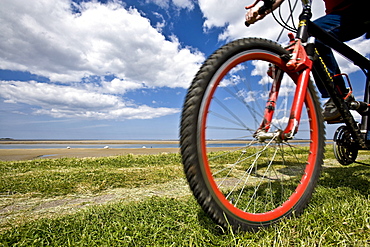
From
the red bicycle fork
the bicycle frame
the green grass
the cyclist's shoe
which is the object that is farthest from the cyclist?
the green grass

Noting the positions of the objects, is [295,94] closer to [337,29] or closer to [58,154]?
[337,29]

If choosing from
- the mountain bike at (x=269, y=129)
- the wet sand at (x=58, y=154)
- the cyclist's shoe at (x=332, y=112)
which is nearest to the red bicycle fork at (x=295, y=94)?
the mountain bike at (x=269, y=129)

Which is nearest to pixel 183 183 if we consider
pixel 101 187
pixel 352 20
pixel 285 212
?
pixel 101 187

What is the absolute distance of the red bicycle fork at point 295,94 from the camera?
1630 mm

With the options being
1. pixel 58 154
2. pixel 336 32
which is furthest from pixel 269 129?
pixel 58 154

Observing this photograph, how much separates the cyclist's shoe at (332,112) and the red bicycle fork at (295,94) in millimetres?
986

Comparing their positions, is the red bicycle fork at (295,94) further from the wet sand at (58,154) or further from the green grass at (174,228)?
the wet sand at (58,154)

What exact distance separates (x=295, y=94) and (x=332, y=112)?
3.63ft

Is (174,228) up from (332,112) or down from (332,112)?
down

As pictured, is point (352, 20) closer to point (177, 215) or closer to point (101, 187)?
point (177, 215)

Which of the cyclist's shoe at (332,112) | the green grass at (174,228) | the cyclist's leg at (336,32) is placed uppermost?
the cyclist's leg at (336,32)

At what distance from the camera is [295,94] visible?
5.57ft

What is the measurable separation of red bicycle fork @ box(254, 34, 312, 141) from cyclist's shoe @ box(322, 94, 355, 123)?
0.99m

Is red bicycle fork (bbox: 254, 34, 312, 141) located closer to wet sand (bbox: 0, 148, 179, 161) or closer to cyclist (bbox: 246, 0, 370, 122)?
cyclist (bbox: 246, 0, 370, 122)
